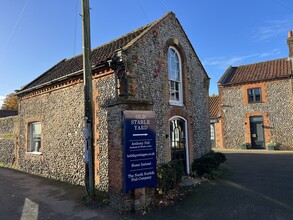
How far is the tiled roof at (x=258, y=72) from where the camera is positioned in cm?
2120

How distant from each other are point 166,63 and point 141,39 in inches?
73.9

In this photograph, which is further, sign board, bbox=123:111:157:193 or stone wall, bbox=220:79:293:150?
stone wall, bbox=220:79:293:150

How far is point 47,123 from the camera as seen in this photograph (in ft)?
36.9

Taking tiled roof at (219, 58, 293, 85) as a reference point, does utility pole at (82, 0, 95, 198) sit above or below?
below

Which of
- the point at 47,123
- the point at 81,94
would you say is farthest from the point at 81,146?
the point at 47,123

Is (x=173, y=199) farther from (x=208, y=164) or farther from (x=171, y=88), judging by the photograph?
(x=171, y=88)

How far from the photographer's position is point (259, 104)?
→ 2162 cm

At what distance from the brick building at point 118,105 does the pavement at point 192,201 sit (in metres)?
0.93

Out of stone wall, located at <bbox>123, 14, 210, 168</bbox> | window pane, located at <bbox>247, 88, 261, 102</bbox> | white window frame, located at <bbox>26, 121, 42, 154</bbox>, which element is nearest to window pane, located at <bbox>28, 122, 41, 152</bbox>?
white window frame, located at <bbox>26, 121, 42, 154</bbox>

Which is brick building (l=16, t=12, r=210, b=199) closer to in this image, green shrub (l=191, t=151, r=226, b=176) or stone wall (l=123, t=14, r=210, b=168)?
stone wall (l=123, t=14, r=210, b=168)

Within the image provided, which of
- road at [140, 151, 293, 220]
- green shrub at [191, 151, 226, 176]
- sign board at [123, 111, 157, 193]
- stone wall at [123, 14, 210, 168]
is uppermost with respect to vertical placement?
stone wall at [123, 14, 210, 168]

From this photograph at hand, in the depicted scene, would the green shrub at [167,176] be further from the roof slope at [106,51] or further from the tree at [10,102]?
the tree at [10,102]

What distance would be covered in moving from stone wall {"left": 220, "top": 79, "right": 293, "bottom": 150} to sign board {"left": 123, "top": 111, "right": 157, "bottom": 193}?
18.0 metres

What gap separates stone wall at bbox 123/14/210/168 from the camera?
8.45 meters
